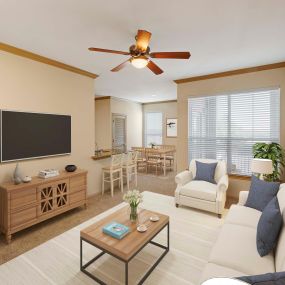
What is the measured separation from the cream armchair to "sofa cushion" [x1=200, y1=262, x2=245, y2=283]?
1839 millimetres

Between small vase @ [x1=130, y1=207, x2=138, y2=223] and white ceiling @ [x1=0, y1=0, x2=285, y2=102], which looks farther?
small vase @ [x1=130, y1=207, x2=138, y2=223]

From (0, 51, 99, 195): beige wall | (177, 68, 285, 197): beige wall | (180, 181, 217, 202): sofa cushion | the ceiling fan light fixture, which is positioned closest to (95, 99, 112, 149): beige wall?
(0, 51, 99, 195): beige wall

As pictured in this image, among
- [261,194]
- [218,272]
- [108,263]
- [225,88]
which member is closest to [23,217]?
[108,263]

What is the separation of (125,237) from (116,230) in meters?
0.12

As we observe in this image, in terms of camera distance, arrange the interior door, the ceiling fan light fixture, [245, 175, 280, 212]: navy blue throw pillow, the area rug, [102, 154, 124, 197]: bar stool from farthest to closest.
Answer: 1. the interior door
2. [102, 154, 124, 197]: bar stool
3. [245, 175, 280, 212]: navy blue throw pillow
4. the ceiling fan light fixture
5. the area rug

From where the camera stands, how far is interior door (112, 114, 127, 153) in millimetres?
7449

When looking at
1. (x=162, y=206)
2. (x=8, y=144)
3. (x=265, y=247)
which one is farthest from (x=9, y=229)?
(x=265, y=247)

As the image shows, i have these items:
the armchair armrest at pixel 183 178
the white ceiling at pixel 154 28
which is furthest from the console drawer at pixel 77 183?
the white ceiling at pixel 154 28

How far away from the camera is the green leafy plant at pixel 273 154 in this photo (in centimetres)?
345

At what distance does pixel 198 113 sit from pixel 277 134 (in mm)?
1644

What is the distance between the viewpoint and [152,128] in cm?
879

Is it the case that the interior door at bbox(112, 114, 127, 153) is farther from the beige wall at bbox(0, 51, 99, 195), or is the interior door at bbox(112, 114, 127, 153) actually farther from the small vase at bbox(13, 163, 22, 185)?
the small vase at bbox(13, 163, 22, 185)

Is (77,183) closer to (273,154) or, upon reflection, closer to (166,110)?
(273,154)

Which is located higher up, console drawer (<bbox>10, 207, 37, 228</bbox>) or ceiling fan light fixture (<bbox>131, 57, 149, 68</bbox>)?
ceiling fan light fixture (<bbox>131, 57, 149, 68</bbox>)
